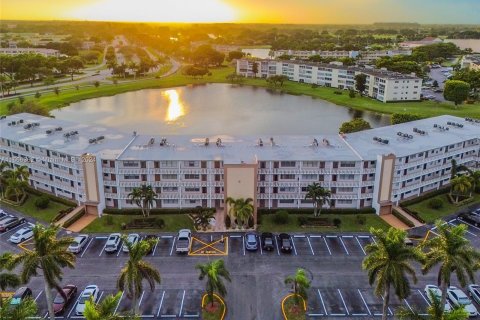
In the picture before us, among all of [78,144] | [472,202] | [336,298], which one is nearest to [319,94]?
[472,202]

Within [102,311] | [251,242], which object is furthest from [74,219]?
[102,311]

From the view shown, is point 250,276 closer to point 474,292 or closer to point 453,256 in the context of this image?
point 453,256

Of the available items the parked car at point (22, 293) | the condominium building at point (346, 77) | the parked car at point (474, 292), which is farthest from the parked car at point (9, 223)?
the condominium building at point (346, 77)

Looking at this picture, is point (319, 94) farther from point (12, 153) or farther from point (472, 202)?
point (12, 153)

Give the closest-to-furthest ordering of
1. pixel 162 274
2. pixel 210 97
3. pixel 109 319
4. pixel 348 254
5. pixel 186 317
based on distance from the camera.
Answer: pixel 109 319 < pixel 186 317 < pixel 162 274 < pixel 348 254 < pixel 210 97

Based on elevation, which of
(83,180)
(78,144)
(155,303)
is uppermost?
(78,144)

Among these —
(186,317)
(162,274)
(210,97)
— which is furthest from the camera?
(210,97)

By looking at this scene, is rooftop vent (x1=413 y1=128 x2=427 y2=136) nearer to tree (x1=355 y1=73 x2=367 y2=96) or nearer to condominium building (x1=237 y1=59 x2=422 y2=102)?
condominium building (x1=237 y1=59 x2=422 y2=102)

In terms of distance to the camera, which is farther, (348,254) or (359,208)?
(359,208)

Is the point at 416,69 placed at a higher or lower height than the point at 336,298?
higher
